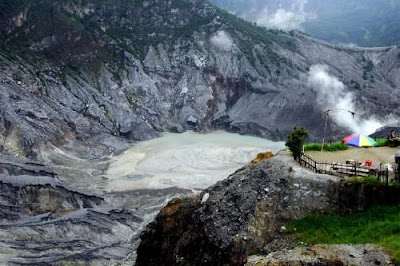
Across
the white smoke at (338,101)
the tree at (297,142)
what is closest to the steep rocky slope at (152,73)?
the white smoke at (338,101)

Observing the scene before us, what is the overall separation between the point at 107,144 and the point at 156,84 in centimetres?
2897

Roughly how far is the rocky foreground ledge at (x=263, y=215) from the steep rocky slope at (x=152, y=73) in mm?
55954

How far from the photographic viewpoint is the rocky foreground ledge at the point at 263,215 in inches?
798

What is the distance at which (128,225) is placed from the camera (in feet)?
182

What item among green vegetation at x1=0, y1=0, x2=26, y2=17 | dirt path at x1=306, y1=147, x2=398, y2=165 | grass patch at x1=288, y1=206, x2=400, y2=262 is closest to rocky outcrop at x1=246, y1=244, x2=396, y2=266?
grass patch at x1=288, y1=206, x2=400, y2=262

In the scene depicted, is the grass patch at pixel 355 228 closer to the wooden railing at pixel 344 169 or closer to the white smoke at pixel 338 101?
the wooden railing at pixel 344 169

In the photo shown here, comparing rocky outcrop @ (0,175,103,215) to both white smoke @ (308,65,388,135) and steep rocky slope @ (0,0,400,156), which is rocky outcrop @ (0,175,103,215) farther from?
white smoke @ (308,65,388,135)

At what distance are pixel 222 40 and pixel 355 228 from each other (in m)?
110

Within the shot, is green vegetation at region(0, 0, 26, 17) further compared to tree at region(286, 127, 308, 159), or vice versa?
green vegetation at region(0, 0, 26, 17)

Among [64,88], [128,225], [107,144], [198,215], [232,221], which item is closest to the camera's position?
[232,221]

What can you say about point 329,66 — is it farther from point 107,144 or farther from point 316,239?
point 316,239

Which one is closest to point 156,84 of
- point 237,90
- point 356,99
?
point 237,90

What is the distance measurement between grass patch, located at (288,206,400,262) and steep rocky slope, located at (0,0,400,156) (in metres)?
61.7

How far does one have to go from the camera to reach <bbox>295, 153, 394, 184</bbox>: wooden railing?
23.6 meters
